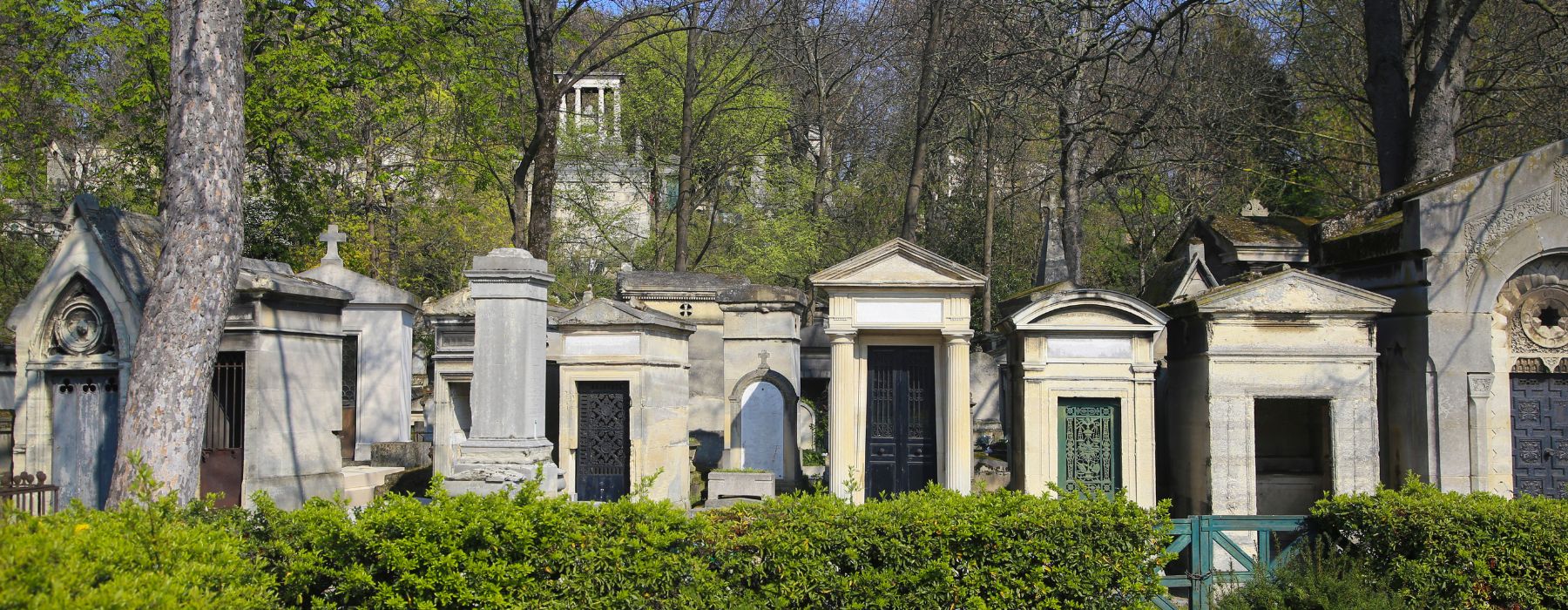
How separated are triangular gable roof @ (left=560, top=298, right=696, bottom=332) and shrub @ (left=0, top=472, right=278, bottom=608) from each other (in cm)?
659

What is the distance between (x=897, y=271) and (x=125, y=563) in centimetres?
812

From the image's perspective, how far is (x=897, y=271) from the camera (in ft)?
39.2

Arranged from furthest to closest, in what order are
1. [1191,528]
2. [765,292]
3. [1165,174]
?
[1165,174], [765,292], [1191,528]

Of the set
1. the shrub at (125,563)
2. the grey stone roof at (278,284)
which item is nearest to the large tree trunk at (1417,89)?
the grey stone roof at (278,284)

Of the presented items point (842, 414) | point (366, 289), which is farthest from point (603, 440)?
point (366, 289)

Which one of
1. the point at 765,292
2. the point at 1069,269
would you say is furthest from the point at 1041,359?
the point at 1069,269

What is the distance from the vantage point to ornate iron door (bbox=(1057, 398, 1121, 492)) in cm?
1194

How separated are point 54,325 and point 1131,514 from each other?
1087cm

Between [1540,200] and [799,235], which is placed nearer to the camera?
[1540,200]

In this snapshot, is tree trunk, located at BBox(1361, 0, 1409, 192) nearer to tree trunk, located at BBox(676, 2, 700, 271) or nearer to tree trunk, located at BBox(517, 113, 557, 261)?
tree trunk, located at BBox(517, 113, 557, 261)

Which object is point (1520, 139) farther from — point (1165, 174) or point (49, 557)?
point (49, 557)

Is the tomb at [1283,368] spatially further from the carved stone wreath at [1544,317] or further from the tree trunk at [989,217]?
the tree trunk at [989,217]

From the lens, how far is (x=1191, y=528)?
8.83 meters

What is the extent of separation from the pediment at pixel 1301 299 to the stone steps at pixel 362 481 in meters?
9.90
